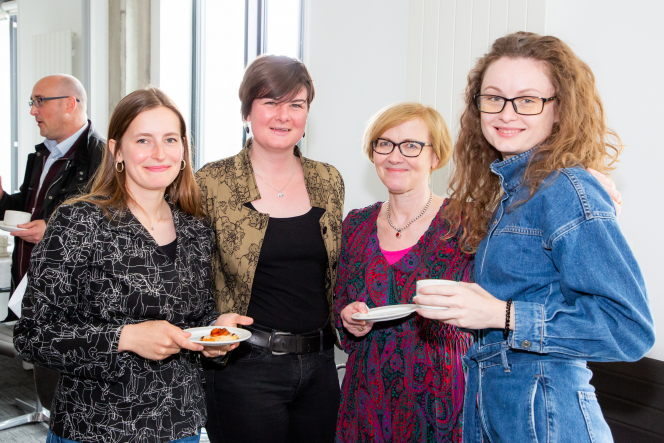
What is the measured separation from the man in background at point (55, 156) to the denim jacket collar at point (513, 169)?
9.04 feet

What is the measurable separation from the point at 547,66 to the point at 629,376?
1546 millimetres

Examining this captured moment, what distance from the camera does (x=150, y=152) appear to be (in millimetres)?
1569

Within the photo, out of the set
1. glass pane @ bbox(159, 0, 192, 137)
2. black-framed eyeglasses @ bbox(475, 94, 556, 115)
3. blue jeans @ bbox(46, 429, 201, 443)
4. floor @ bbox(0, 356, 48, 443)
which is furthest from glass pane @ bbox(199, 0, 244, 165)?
black-framed eyeglasses @ bbox(475, 94, 556, 115)

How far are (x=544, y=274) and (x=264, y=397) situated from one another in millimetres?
1039

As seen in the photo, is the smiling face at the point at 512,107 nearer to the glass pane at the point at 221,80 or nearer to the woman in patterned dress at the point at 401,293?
the woman in patterned dress at the point at 401,293

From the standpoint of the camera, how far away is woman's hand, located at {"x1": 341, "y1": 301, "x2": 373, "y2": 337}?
172 cm

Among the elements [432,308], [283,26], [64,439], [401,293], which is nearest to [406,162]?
[401,293]

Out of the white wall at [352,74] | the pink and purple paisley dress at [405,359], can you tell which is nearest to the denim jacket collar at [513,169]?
the pink and purple paisley dress at [405,359]

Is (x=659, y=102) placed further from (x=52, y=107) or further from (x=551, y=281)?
(x=52, y=107)

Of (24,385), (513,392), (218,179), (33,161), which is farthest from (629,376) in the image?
(24,385)

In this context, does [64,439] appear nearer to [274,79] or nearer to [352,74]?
[274,79]

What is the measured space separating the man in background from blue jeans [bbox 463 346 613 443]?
2.88 meters

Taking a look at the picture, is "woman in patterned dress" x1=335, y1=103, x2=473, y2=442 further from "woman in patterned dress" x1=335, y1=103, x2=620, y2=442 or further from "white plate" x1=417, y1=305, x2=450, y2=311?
"white plate" x1=417, y1=305, x2=450, y2=311

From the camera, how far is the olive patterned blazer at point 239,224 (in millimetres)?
1835
